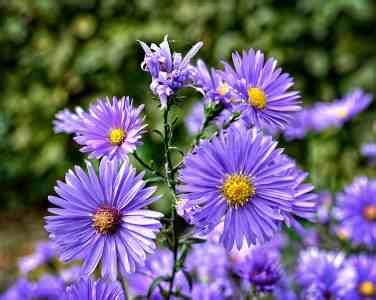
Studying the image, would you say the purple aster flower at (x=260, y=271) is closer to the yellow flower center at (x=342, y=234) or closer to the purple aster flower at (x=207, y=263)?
the purple aster flower at (x=207, y=263)

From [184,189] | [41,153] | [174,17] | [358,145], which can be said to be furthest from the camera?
[41,153]

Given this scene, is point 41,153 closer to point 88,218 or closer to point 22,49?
point 22,49

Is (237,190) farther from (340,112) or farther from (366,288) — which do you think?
(340,112)

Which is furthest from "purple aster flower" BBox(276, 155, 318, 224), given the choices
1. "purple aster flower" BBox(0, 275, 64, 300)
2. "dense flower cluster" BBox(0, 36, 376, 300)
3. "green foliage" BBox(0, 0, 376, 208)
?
"green foliage" BBox(0, 0, 376, 208)

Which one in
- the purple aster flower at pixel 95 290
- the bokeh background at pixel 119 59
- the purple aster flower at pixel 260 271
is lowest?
the purple aster flower at pixel 95 290

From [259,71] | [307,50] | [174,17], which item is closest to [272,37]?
[307,50]

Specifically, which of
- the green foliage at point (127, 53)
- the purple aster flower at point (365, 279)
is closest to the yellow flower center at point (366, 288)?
the purple aster flower at point (365, 279)

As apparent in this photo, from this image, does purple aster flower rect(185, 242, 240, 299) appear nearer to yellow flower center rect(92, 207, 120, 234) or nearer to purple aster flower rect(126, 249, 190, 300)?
purple aster flower rect(126, 249, 190, 300)
